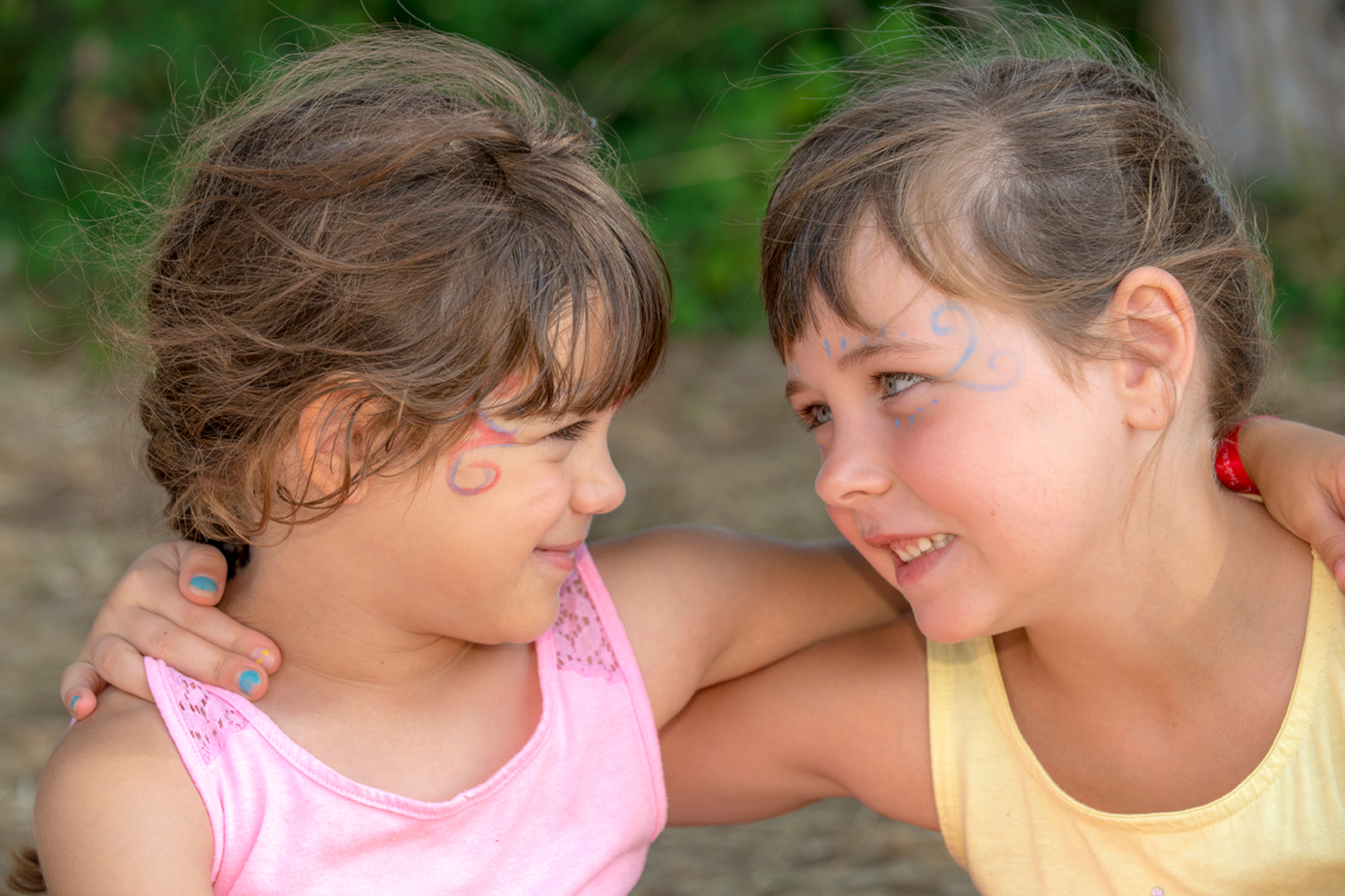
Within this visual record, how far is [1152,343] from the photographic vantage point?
67.0 inches

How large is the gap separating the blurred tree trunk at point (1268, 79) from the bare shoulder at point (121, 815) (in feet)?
16.4

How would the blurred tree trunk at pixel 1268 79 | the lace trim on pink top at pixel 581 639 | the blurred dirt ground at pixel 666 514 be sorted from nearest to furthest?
1. the lace trim on pink top at pixel 581 639
2. the blurred dirt ground at pixel 666 514
3. the blurred tree trunk at pixel 1268 79

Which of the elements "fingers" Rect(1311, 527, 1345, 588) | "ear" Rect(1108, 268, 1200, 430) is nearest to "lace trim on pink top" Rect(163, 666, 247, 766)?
"ear" Rect(1108, 268, 1200, 430)

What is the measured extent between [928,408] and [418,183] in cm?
76

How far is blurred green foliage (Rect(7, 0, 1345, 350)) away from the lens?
5.63 metres

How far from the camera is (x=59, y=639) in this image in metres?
3.52

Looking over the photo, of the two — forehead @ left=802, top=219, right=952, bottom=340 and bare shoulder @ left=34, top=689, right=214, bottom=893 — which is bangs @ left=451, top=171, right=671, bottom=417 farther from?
bare shoulder @ left=34, top=689, right=214, bottom=893

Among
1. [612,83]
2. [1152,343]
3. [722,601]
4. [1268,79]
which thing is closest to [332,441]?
[722,601]

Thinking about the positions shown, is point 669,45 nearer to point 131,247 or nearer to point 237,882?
point 131,247

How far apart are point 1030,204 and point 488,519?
0.85m

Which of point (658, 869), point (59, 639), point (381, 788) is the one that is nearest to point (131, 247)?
point (381, 788)

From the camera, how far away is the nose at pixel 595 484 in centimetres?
176

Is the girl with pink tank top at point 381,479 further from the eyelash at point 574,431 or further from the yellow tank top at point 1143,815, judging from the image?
the yellow tank top at point 1143,815

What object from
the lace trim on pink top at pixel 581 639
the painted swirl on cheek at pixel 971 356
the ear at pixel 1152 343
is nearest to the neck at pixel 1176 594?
the ear at pixel 1152 343
